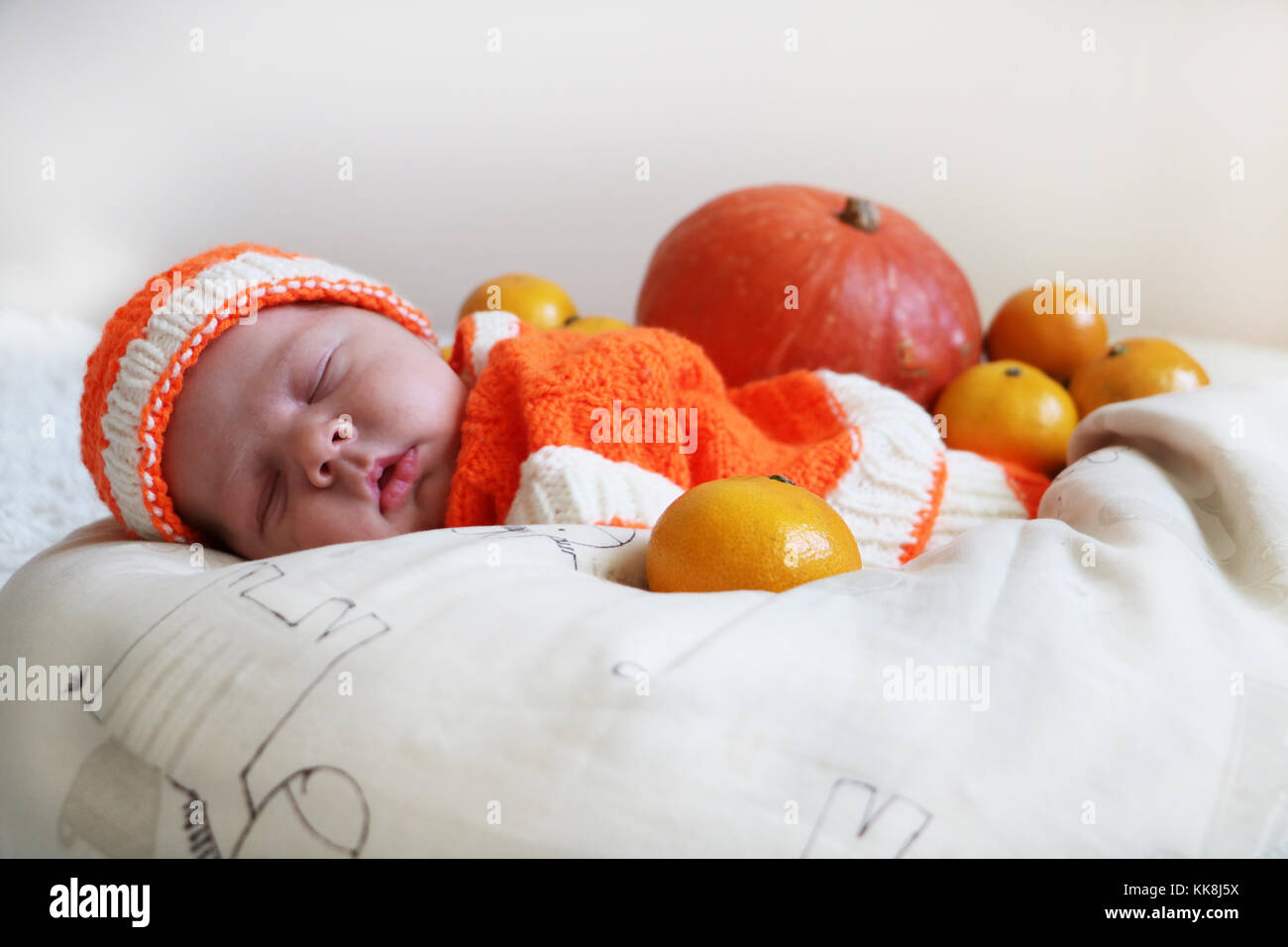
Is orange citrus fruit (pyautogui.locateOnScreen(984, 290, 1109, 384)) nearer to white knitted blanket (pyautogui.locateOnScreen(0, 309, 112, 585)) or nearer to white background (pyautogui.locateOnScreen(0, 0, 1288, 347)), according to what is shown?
white background (pyautogui.locateOnScreen(0, 0, 1288, 347))

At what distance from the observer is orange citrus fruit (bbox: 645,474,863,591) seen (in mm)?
729

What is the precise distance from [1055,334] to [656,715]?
4.89ft

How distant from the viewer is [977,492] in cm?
120

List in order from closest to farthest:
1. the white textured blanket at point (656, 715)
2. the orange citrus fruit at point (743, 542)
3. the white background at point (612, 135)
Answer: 1. the white textured blanket at point (656, 715)
2. the orange citrus fruit at point (743, 542)
3. the white background at point (612, 135)

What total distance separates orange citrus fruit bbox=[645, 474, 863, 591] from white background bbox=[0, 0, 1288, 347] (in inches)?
69.6

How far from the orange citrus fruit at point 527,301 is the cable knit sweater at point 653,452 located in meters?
0.56

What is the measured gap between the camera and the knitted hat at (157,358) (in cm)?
103

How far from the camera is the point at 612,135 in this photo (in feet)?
7.70

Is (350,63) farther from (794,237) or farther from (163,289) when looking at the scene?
(163,289)

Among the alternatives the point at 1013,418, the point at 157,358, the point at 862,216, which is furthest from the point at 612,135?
the point at 157,358

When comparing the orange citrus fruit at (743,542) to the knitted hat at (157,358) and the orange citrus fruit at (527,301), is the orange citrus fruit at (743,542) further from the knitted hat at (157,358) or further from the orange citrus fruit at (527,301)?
the orange citrus fruit at (527,301)

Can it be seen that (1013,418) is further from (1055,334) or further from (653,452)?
(653,452)

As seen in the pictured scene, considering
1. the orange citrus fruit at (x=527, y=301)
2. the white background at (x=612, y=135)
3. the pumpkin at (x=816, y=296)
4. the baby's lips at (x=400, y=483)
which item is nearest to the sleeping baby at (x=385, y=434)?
the baby's lips at (x=400, y=483)

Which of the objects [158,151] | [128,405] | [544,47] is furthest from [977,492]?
[158,151]
